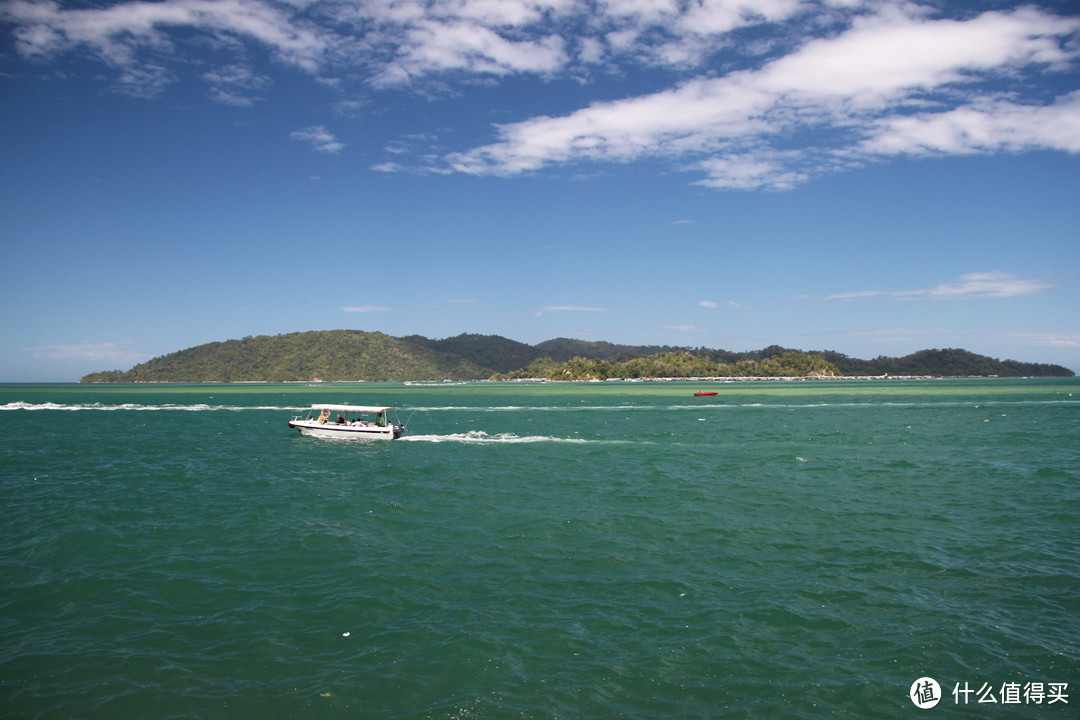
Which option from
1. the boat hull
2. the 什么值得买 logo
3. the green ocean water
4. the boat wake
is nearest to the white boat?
the boat hull

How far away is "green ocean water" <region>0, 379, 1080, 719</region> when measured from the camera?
11320 mm

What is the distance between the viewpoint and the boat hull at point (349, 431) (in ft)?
177

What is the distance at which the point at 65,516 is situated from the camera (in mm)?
24812

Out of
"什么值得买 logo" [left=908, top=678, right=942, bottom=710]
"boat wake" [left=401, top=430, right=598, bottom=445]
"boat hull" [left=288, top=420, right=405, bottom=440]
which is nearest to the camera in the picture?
"什么值得买 logo" [left=908, top=678, right=942, bottom=710]

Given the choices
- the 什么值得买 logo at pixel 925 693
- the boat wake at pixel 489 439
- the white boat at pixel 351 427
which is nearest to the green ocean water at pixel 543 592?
the 什么值得买 logo at pixel 925 693

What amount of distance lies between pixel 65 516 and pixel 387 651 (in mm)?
19917

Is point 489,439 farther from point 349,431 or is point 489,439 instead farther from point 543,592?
point 543,592

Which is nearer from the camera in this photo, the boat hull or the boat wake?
the boat wake

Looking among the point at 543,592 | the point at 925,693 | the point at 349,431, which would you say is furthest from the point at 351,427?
the point at 925,693

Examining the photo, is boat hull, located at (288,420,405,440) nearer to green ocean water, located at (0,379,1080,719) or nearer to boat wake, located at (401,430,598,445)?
boat wake, located at (401,430,598,445)

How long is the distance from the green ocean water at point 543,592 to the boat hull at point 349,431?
18.4 metres

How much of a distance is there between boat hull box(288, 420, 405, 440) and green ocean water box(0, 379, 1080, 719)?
18.4 meters

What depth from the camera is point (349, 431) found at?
55.5 metres

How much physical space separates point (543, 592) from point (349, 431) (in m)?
43.2
